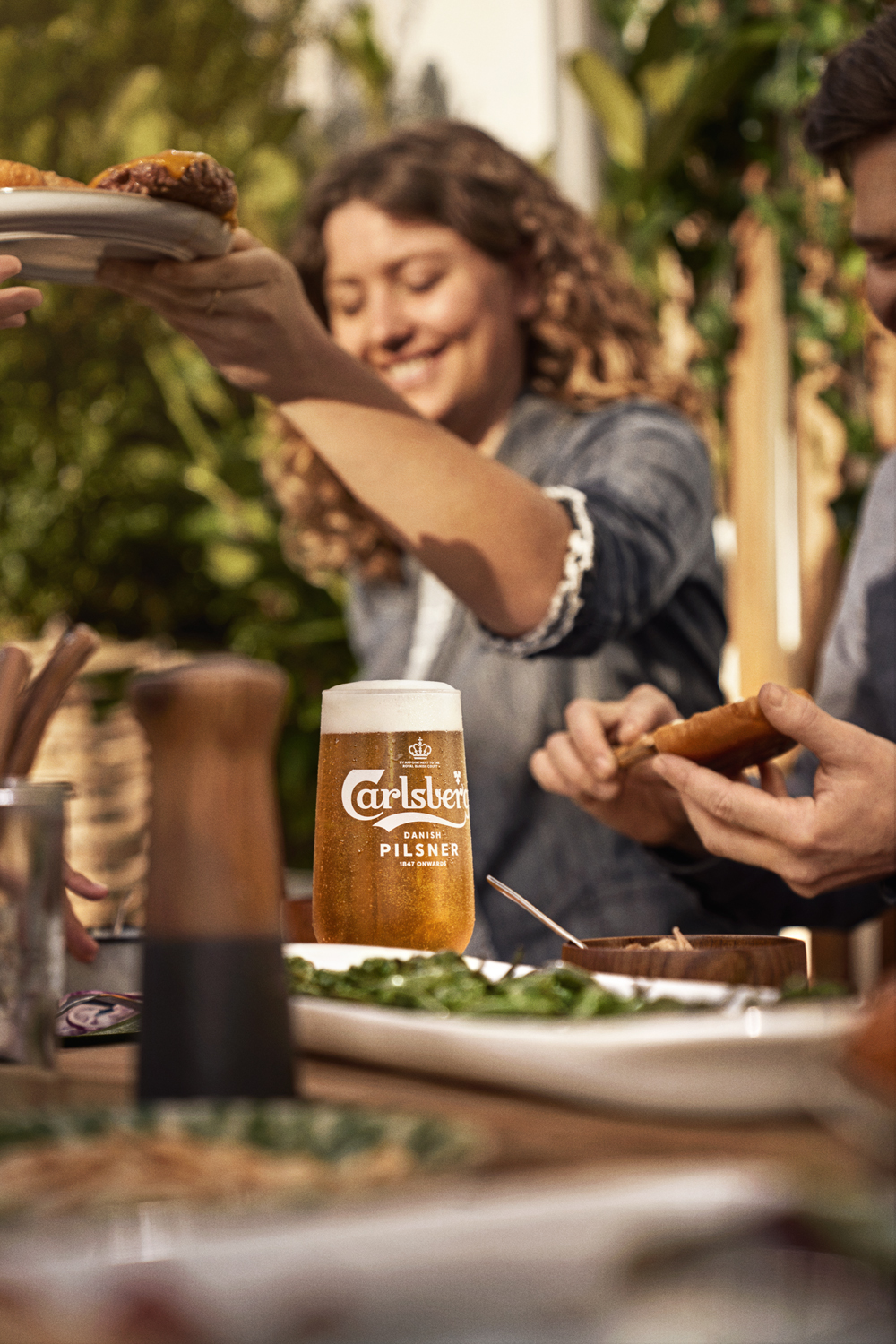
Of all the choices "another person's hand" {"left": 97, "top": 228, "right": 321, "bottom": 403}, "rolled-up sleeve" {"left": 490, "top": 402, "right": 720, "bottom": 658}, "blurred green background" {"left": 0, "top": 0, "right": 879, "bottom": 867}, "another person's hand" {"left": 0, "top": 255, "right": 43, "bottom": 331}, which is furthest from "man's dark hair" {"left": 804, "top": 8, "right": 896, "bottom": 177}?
→ "blurred green background" {"left": 0, "top": 0, "right": 879, "bottom": 867}

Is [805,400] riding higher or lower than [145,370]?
lower

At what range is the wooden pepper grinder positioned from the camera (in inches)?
19.4

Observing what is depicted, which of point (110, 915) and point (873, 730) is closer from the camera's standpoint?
point (110, 915)

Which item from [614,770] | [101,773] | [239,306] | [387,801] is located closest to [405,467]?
[239,306]

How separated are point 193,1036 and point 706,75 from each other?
302 cm

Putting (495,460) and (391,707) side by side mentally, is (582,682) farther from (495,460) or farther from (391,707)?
(391,707)

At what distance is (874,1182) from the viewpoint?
1.29 ft

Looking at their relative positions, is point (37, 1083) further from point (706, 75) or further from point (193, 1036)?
point (706, 75)

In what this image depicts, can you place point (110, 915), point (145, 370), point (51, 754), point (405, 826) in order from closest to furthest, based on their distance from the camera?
point (405, 826) → point (110, 915) → point (51, 754) → point (145, 370)

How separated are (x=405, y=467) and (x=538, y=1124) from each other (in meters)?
0.93

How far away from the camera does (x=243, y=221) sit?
382cm

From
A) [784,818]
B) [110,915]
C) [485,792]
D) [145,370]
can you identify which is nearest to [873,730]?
[485,792]

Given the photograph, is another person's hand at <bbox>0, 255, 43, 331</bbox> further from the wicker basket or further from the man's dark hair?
the wicker basket

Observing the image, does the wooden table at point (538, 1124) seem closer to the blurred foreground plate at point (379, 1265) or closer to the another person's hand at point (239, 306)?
the blurred foreground plate at point (379, 1265)
